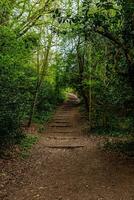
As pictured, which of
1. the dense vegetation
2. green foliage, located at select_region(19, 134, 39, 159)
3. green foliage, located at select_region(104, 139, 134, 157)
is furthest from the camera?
green foliage, located at select_region(19, 134, 39, 159)

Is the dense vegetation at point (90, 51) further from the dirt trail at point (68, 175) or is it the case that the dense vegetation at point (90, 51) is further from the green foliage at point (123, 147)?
the dirt trail at point (68, 175)

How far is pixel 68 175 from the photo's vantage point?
11.0 metres

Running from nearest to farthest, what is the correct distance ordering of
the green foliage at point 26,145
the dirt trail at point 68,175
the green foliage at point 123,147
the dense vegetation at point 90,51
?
the dirt trail at point 68,175
the dense vegetation at point 90,51
the green foliage at point 123,147
the green foliage at point 26,145

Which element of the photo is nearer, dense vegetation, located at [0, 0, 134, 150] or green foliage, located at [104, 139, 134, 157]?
dense vegetation, located at [0, 0, 134, 150]

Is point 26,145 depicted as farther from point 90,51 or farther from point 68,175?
point 90,51

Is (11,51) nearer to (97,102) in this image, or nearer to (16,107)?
(16,107)

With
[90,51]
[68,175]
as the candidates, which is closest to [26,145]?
[68,175]

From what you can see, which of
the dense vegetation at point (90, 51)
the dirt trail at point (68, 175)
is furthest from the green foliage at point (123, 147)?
the dense vegetation at point (90, 51)

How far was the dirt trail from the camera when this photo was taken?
9.06m

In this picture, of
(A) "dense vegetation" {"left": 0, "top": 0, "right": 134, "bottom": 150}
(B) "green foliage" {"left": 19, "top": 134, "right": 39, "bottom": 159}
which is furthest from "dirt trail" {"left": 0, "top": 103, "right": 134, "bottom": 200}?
(A) "dense vegetation" {"left": 0, "top": 0, "right": 134, "bottom": 150}

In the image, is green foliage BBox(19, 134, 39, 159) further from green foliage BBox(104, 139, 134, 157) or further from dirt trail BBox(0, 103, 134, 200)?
green foliage BBox(104, 139, 134, 157)

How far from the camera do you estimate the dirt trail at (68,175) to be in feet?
29.7

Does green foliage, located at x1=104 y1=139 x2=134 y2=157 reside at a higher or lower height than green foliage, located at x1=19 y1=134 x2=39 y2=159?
higher

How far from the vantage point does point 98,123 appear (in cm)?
2086
